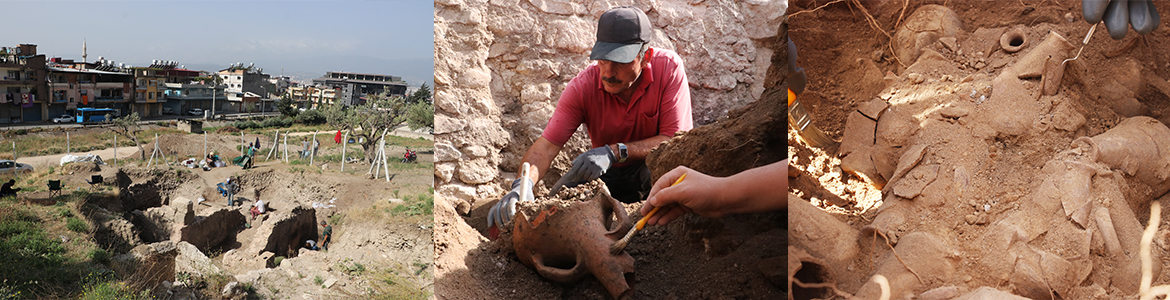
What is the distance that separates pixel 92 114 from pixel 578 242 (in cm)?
256

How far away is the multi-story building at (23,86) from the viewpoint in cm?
269

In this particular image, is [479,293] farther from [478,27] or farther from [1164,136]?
[1164,136]

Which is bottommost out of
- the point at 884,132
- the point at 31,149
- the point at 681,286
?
the point at 681,286

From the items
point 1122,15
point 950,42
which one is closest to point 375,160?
point 950,42

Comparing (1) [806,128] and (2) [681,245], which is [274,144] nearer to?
(2) [681,245]

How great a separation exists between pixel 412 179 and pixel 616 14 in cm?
138

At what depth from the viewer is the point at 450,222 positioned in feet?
8.91

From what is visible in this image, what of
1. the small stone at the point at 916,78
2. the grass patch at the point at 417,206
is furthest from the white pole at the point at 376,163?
the small stone at the point at 916,78

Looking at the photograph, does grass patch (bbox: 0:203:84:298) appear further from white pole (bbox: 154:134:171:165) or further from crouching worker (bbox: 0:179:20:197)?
white pole (bbox: 154:134:171:165)

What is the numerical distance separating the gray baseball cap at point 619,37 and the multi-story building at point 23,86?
2749 mm

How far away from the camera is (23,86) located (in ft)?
9.11

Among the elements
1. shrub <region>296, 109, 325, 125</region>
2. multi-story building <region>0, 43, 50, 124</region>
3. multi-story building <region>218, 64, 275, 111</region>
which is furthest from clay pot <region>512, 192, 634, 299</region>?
multi-story building <region>0, 43, 50, 124</region>

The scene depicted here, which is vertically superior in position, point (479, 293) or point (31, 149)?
point (31, 149)

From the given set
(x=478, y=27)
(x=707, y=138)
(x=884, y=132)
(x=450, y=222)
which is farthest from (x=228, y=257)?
(x=884, y=132)
